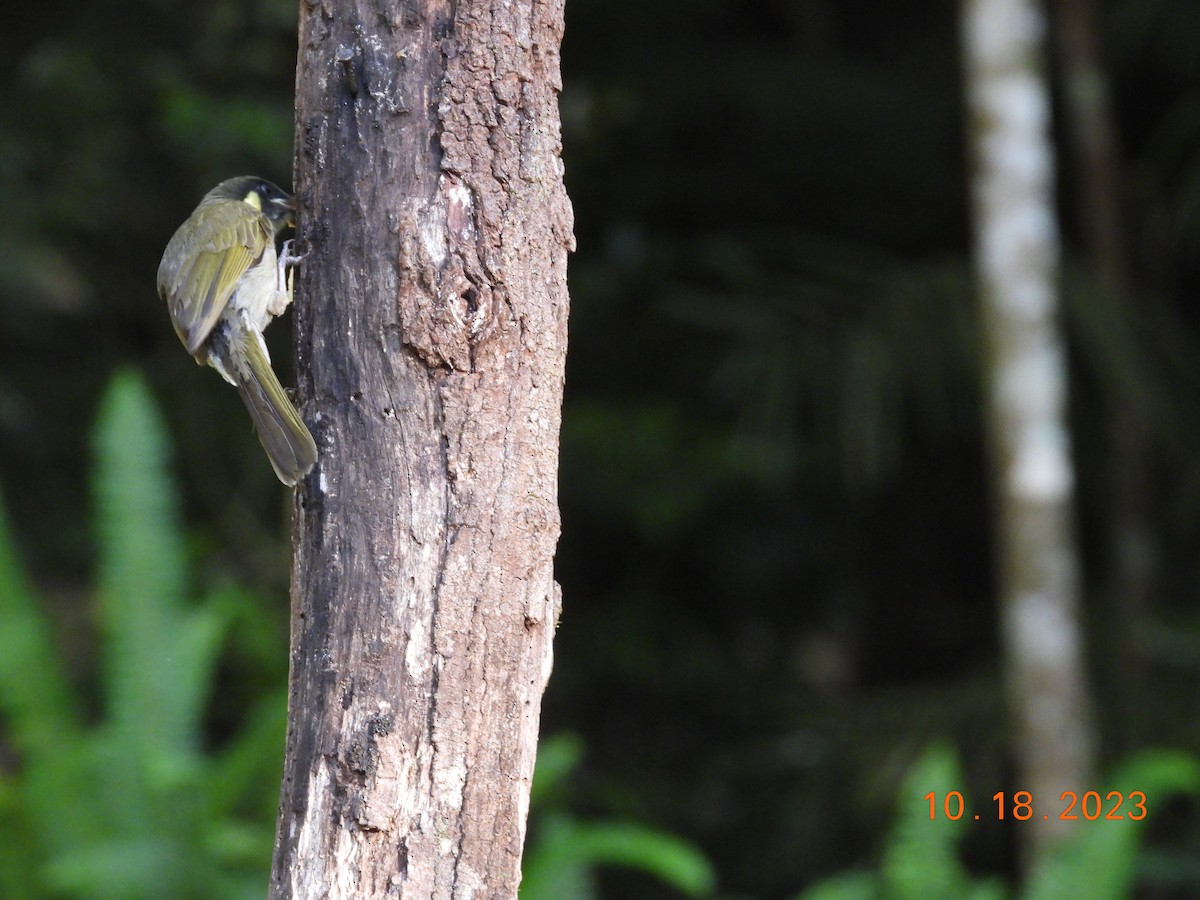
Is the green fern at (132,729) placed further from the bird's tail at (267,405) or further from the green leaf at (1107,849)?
the green leaf at (1107,849)

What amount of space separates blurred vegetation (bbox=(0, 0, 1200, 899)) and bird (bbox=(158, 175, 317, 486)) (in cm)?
180

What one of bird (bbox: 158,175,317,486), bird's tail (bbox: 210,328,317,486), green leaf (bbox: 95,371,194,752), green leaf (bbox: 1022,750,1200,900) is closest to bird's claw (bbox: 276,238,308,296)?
bird (bbox: 158,175,317,486)

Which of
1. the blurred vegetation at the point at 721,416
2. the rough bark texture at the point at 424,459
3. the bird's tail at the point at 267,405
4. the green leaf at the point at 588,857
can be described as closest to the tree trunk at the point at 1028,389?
the blurred vegetation at the point at 721,416

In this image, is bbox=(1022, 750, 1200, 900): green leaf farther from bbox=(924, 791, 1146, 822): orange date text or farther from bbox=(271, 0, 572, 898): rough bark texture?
bbox=(271, 0, 572, 898): rough bark texture

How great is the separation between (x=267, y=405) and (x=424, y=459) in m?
0.62

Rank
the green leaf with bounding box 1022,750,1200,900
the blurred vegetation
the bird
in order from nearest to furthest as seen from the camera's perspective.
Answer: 1. the bird
2. the green leaf with bounding box 1022,750,1200,900
3. the blurred vegetation

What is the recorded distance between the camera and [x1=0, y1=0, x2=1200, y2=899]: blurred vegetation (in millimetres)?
4727

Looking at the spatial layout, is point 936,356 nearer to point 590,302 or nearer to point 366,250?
point 590,302

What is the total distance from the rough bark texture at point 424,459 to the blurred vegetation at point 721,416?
2.61 metres

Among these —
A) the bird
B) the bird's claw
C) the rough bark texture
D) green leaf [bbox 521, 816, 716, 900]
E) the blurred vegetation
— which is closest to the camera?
the rough bark texture

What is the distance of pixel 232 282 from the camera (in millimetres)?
2600

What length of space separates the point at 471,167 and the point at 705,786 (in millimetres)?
4485

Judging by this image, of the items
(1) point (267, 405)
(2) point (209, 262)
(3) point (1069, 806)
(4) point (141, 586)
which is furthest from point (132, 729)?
(3) point (1069, 806)

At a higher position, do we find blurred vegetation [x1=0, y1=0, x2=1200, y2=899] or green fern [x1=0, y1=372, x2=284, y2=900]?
blurred vegetation [x1=0, y1=0, x2=1200, y2=899]
